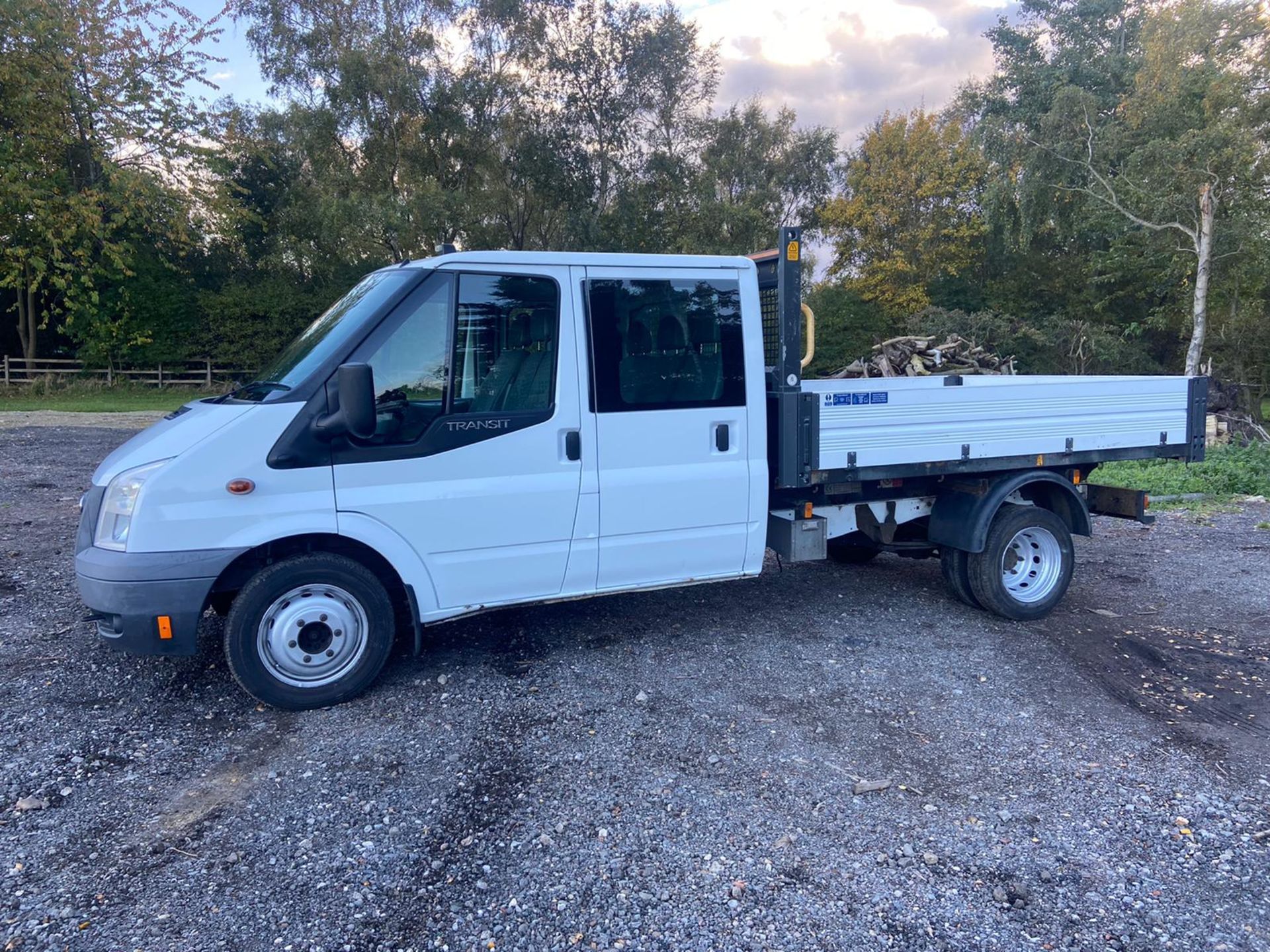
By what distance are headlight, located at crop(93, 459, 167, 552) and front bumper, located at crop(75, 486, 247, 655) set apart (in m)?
0.06

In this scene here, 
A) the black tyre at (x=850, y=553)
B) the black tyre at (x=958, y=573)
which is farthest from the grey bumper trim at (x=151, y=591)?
the black tyre at (x=850, y=553)

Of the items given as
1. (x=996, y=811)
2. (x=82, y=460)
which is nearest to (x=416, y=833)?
(x=996, y=811)

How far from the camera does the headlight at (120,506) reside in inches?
166

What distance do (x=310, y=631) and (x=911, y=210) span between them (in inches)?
1444

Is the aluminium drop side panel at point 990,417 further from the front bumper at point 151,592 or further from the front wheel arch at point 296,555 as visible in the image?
the front bumper at point 151,592

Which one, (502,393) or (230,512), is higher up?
(502,393)

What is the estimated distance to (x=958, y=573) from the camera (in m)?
6.32

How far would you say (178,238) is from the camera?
27875 millimetres

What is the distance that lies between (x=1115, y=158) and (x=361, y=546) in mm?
29915

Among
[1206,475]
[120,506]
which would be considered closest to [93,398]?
[120,506]

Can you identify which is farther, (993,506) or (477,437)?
(993,506)

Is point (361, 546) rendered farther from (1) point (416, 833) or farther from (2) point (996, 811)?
(2) point (996, 811)

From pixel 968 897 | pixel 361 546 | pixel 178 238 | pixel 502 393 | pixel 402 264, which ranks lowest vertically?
pixel 968 897

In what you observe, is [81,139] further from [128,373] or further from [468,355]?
[468,355]
